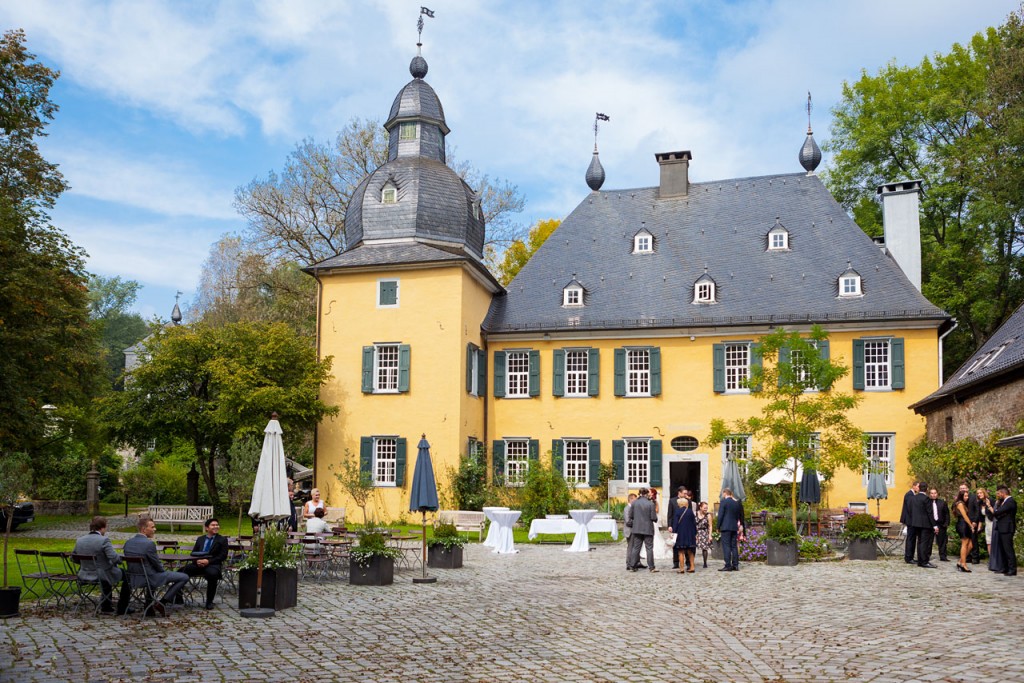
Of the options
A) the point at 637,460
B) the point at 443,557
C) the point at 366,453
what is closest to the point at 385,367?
the point at 366,453

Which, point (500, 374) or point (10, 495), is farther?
point (500, 374)

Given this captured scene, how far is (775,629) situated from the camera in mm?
9453

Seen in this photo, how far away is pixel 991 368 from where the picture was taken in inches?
739

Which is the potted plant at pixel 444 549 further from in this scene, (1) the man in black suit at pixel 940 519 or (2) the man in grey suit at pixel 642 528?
(1) the man in black suit at pixel 940 519

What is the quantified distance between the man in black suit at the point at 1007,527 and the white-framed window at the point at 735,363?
462 inches

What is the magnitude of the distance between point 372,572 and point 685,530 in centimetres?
491

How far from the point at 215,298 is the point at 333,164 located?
1085cm

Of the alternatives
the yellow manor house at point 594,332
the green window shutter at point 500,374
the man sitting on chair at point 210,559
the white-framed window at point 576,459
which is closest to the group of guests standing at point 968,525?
the yellow manor house at point 594,332

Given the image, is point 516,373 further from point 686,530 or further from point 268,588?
point 268,588

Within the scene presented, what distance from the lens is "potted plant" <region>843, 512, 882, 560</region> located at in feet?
54.5

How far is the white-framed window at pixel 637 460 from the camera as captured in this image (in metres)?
26.5

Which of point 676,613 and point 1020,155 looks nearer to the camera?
point 676,613

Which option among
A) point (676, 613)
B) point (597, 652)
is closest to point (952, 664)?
point (597, 652)

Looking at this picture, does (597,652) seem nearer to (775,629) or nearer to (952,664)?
(775,629)
